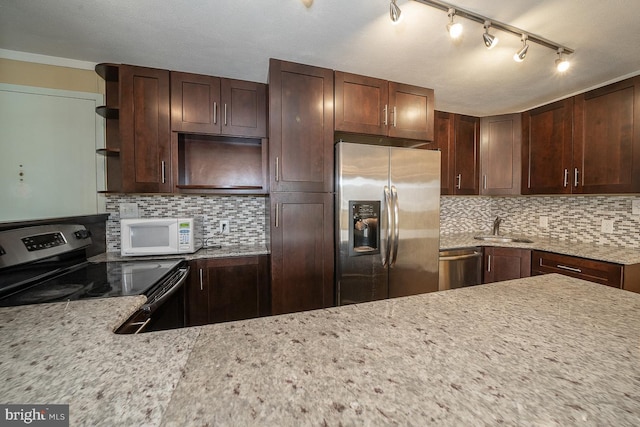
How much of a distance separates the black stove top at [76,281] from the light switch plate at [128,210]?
562 millimetres

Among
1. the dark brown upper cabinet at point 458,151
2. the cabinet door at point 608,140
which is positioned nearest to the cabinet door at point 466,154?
the dark brown upper cabinet at point 458,151

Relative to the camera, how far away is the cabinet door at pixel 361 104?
2053mm

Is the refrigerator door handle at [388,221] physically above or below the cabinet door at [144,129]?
below

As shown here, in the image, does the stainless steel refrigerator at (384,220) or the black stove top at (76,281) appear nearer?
the black stove top at (76,281)

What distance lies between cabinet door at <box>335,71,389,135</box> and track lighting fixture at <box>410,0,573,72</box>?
0.75m

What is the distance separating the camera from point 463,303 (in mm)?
873

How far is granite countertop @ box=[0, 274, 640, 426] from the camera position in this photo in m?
0.42

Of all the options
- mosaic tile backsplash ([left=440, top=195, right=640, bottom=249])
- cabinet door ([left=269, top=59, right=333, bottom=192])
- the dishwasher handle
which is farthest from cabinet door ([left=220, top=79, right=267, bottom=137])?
mosaic tile backsplash ([left=440, top=195, right=640, bottom=249])

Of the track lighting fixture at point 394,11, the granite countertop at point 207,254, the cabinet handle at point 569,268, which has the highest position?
the track lighting fixture at point 394,11

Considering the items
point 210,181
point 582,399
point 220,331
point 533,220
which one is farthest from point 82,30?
point 533,220

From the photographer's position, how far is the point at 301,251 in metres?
1.96

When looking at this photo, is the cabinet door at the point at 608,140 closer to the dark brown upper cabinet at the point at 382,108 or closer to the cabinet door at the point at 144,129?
the dark brown upper cabinet at the point at 382,108

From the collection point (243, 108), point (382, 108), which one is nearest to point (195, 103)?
point (243, 108)

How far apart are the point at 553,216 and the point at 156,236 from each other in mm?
4106
